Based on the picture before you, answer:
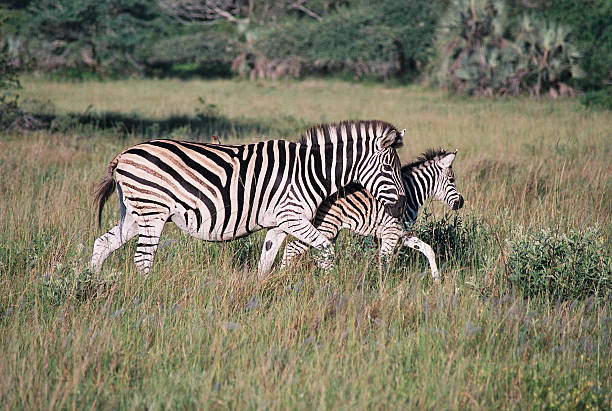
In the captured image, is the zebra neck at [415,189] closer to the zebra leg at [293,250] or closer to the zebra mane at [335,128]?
the zebra mane at [335,128]

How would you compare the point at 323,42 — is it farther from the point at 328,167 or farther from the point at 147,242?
the point at 147,242

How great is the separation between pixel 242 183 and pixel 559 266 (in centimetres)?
277

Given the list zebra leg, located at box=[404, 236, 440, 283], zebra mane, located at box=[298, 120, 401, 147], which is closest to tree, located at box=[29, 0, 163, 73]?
zebra mane, located at box=[298, 120, 401, 147]

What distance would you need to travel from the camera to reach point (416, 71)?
41.8 metres

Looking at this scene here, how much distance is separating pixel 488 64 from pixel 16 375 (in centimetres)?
2549

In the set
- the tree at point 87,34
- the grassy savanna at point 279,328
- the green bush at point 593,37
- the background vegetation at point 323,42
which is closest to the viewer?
the grassy savanna at point 279,328

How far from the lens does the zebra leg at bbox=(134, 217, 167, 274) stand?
5320mm

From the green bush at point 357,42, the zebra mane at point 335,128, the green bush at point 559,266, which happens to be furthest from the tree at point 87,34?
the green bush at point 559,266

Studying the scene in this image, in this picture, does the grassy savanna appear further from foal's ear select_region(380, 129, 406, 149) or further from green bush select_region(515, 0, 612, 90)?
green bush select_region(515, 0, 612, 90)

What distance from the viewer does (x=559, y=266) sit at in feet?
17.6

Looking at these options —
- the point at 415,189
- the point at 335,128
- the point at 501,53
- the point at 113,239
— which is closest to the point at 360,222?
the point at 415,189

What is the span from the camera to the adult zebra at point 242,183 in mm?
5316

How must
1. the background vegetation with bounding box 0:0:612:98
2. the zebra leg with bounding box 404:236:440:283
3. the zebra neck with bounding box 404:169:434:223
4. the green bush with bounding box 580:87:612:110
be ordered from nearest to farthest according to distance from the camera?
the zebra leg with bounding box 404:236:440:283 → the zebra neck with bounding box 404:169:434:223 → the green bush with bounding box 580:87:612:110 → the background vegetation with bounding box 0:0:612:98

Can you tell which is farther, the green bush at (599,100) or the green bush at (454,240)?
the green bush at (599,100)
